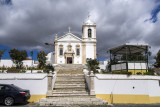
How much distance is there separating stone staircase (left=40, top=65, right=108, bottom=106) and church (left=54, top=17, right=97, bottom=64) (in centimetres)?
1462

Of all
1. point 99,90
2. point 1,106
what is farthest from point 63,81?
point 1,106

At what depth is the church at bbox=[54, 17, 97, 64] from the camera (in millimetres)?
29328

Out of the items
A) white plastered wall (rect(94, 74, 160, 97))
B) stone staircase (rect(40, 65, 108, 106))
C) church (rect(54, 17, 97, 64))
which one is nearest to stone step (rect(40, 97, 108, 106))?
stone staircase (rect(40, 65, 108, 106))

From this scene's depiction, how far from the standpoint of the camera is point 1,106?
910 cm

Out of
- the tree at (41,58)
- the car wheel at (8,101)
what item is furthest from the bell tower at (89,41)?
the car wheel at (8,101)

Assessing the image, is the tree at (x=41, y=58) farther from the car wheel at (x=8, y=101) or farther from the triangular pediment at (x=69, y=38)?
the car wheel at (x=8, y=101)

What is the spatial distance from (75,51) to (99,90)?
738 inches

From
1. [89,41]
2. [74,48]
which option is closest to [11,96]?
[74,48]

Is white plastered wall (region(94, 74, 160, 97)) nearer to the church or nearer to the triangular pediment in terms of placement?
the church

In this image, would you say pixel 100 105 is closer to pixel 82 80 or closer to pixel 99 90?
pixel 99 90

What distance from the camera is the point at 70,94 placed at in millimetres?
11320

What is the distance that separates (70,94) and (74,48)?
19123 millimetres

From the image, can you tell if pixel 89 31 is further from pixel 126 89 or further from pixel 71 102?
pixel 71 102

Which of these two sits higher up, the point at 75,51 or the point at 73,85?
the point at 75,51
